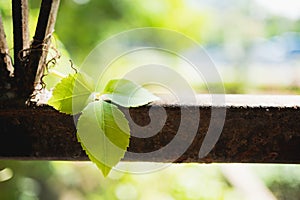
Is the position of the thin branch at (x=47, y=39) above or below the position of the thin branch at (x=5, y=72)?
above

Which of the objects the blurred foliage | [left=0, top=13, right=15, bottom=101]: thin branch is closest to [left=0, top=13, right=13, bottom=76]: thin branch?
[left=0, top=13, right=15, bottom=101]: thin branch

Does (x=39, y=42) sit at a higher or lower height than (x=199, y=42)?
lower

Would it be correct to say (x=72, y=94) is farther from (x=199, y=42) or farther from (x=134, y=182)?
(x=199, y=42)

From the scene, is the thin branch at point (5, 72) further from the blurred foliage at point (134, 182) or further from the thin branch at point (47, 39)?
the blurred foliage at point (134, 182)

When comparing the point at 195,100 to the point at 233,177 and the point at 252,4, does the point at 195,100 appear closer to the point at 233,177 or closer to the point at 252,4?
the point at 233,177

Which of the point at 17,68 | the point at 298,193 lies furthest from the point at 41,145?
the point at 298,193

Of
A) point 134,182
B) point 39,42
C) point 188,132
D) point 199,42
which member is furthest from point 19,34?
point 199,42

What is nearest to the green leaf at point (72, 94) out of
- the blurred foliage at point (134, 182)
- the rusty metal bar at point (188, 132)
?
the rusty metal bar at point (188, 132)

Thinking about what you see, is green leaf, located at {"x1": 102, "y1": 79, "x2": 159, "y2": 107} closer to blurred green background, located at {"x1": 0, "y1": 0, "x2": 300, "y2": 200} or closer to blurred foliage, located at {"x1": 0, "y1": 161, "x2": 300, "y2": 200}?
blurred green background, located at {"x1": 0, "y1": 0, "x2": 300, "y2": 200}
